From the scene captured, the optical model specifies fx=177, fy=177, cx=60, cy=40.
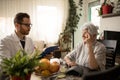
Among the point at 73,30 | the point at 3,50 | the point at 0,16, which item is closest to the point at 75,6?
the point at 73,30

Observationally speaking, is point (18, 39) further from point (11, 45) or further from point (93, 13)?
point (93, 13)

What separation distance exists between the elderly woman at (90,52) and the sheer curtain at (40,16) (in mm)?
Answer: 3241

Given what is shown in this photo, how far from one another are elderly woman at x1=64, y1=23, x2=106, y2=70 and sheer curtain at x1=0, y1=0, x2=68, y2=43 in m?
3.24

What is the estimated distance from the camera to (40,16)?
17.4 ft

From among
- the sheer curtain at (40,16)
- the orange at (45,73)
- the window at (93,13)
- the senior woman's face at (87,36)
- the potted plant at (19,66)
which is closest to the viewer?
the potted plant at (19,66)

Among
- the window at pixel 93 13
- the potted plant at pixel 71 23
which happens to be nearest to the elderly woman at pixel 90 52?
the window at pixel 93 13

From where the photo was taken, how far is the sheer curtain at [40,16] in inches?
199

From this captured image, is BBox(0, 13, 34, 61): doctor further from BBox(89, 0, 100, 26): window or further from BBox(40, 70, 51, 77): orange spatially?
BBox(89, 0, 100, 26): window

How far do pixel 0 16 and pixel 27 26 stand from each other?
336cm

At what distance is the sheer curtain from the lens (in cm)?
506

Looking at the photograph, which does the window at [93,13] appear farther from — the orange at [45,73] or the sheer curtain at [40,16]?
the orange at [45,73]

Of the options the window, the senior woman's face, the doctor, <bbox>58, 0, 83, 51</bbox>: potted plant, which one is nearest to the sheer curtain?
<bbox>58, 0, 83, 51</bbox>: potted plant

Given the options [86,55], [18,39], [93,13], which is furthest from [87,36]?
[93,13]

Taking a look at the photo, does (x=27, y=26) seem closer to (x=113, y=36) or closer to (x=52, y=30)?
(x=113, y=36)
